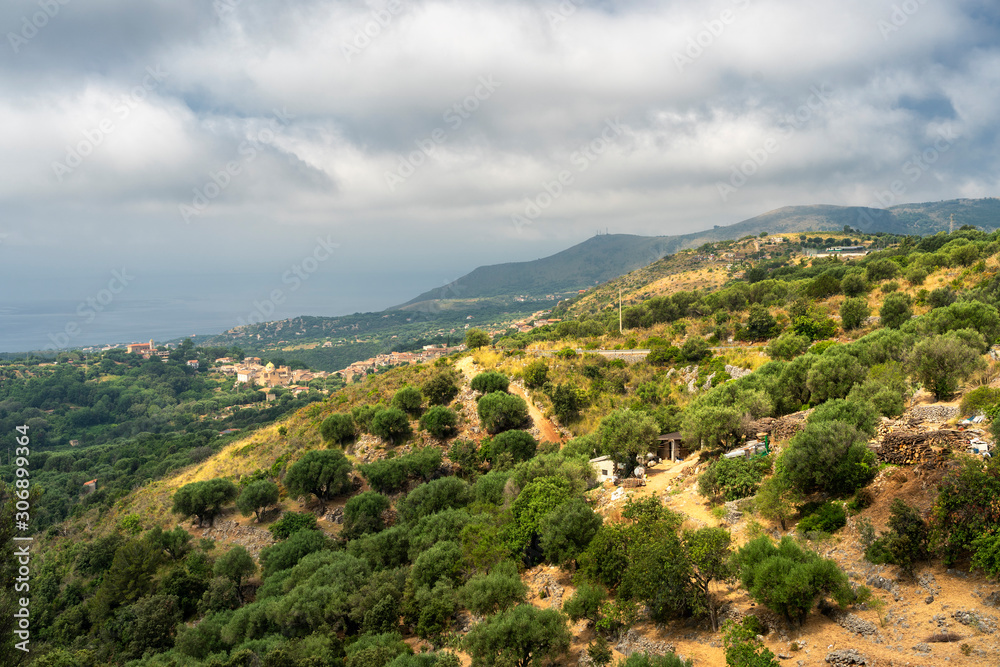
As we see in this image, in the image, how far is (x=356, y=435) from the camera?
3222cm

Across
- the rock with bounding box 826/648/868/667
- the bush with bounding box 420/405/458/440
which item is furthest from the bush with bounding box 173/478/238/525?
the rock with bounding box 826/648/868/667

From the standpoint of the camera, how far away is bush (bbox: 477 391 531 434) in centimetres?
2788

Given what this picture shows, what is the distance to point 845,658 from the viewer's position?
311 inches

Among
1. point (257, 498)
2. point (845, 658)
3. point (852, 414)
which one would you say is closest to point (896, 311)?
point (852, 414)

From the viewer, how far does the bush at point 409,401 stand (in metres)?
31.8

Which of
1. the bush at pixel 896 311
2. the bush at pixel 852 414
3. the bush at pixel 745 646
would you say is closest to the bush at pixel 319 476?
the bush at pixel 745 646

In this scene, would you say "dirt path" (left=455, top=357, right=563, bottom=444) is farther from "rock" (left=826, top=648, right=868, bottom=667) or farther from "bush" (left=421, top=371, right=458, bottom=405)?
"rock" (left=826, top=648, right=868, bottom=667)

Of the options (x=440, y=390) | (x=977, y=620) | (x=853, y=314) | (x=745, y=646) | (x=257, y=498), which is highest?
(x=853, y=314)

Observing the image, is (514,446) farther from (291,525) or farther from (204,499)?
(204,499)

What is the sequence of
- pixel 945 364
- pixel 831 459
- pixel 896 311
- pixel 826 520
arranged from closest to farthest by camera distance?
pixel 826 520 → pixel 831 459 → pixel 945 364 → pixel 896 311

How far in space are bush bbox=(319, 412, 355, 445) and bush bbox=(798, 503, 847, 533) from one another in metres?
26.9

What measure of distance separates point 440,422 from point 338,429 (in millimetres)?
7702

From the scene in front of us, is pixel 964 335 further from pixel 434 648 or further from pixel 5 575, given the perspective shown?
pixel 5 575

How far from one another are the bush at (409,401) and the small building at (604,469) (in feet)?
51.7
